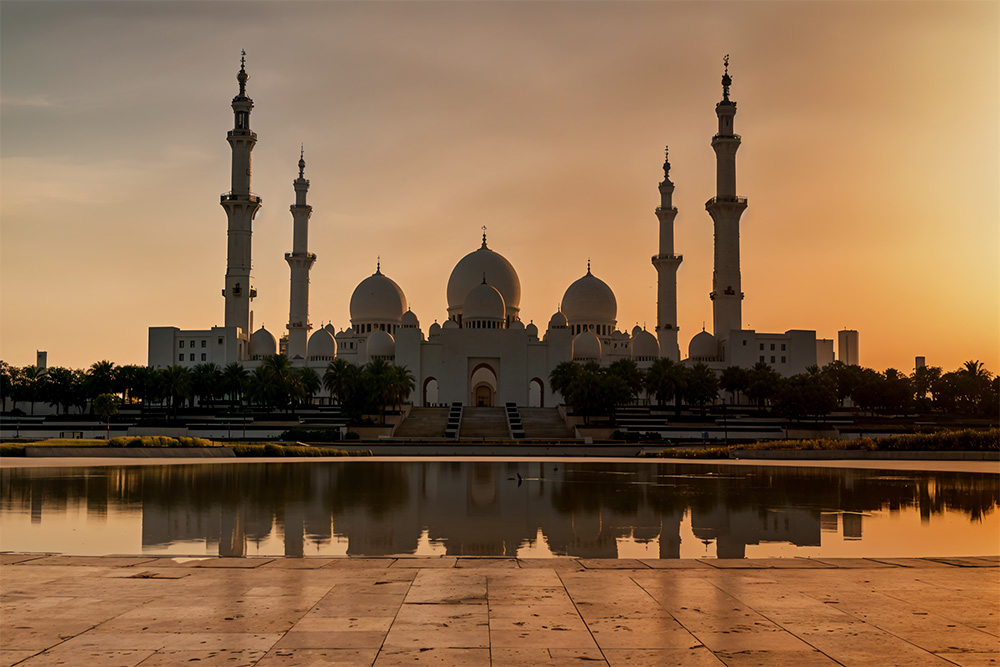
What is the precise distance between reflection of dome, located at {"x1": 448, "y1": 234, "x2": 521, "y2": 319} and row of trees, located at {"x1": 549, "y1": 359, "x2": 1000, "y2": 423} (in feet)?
58.5

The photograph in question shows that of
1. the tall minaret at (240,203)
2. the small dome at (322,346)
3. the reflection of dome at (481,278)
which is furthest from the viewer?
the small dome at (322,346)

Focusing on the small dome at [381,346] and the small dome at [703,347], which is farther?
the small dome at [703,347]

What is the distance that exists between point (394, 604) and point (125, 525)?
7.42 meters

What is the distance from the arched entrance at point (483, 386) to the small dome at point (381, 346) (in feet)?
24.2

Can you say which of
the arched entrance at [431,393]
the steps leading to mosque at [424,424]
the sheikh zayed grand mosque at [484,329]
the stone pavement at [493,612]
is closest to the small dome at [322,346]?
the sheikh zayed grand mosque at [484,329]

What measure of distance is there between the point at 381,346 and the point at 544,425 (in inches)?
1059

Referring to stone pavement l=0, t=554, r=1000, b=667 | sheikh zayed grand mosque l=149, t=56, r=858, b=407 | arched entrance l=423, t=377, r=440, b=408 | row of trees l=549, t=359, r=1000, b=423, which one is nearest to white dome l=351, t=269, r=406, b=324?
sheikh zayed grand mosque l=149, t=56, r=858, b=407

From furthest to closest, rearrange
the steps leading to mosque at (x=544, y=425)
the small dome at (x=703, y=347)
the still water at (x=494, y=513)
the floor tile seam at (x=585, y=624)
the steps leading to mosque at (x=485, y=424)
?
the small dome at (x=703, y=347) < the steps leading to mosque at (x=544, y=425) < the steps leading to mosque at (x=485, y=424) < the still water at (x=494, y=513) < the floor tile seam at (x=585, y=624)

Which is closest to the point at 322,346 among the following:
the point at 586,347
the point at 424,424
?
the point at 586,347

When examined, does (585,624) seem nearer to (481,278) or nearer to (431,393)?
(431,393)

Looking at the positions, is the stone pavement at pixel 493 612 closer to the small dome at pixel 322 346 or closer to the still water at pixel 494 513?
the still water at pixel 494 513

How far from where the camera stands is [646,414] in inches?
2158

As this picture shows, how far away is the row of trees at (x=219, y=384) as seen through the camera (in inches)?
1911

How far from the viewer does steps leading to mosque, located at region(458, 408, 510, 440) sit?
47.9m
